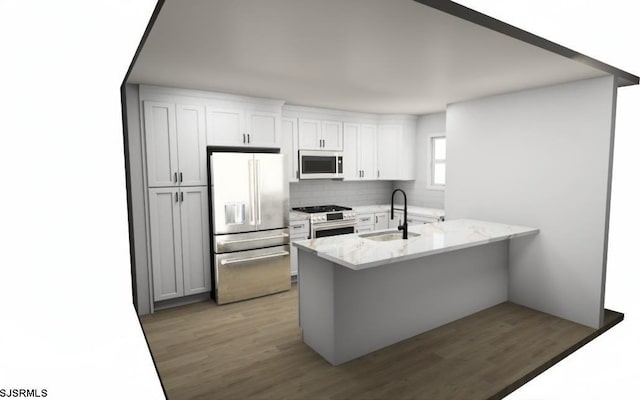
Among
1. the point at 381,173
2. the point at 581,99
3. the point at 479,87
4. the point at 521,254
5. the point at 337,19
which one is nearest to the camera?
the point at 337,19

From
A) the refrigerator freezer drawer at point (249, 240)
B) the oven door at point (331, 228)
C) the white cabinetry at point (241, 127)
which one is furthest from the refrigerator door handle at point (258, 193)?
the oven door at point (331, 228)

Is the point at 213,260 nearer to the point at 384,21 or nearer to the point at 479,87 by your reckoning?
the point at 384,21

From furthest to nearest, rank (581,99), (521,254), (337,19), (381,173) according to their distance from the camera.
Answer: (381,173), (521,254), (581,99), (337,19)

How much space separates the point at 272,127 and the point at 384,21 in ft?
9.08

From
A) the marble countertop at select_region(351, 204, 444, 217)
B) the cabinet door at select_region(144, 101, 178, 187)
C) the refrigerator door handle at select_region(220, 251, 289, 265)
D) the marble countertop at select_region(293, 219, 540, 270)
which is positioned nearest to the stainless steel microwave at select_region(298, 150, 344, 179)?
the marble countertop at select_region(351, 204, 444, 217)

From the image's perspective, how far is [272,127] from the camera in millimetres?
4832

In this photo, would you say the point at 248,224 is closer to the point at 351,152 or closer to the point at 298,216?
the point at 298,216

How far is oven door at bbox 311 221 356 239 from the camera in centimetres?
523

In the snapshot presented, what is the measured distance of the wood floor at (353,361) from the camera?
2709 millimetres

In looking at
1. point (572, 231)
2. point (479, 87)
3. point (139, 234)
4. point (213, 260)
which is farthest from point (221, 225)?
point (572, 231)

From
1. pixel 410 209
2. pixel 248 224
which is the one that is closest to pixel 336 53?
pixel 248 224

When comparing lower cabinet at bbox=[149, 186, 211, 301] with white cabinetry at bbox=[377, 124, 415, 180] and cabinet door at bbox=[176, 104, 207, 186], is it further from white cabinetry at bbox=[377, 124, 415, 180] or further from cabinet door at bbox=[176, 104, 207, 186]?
white cabinetry at bbox=[377, 124, 415, 180]

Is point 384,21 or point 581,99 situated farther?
point 581,99

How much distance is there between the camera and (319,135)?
559cm
